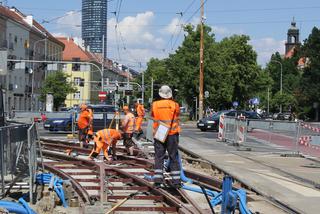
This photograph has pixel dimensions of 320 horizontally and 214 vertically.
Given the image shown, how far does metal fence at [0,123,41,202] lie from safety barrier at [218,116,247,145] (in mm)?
15352

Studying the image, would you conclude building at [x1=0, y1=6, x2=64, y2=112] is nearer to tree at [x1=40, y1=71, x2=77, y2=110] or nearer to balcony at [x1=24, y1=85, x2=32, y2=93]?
balcony at [x1=24, y1=85, x2=32, y2=93]

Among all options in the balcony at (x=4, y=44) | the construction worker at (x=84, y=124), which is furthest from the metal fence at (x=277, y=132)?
the balcony at (x=4, y=44)

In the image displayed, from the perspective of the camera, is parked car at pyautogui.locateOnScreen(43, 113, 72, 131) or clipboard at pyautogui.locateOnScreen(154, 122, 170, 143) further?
parked car at pyautogui.locateOnScreen(43, 113, 72, 131)

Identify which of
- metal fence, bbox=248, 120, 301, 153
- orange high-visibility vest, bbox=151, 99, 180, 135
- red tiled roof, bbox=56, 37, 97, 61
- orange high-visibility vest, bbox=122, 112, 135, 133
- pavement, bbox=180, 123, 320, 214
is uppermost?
red tiled roof, bbox=56, 37, 97, 61

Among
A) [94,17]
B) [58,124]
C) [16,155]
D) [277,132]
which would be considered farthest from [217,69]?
[16,155]

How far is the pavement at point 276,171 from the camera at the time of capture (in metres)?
11.2

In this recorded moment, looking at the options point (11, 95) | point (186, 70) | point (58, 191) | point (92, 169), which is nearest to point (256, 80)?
point (186, 70)

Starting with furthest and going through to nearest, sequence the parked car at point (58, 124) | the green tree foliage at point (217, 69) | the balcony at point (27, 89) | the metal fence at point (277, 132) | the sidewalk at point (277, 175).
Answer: the balcony at point (27, 89), the green tree foliage at point (217, 69), the parked car at point (58, 124), the metal fence at point (277, 132), the sidewalk at point (277, 175)

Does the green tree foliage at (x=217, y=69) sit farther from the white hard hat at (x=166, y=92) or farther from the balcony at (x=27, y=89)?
the white hard hat at (x=166, y=92)

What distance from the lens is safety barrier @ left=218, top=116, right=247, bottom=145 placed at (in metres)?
25.3

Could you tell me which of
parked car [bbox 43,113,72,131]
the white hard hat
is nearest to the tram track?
the white hard hat

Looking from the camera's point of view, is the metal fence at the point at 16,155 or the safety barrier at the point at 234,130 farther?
the safety barrier at the point at 234,130

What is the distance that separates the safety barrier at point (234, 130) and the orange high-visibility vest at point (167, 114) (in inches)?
587

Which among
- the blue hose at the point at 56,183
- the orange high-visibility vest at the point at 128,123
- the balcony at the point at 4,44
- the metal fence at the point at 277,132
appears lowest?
the blue hose at the point at 56,183
